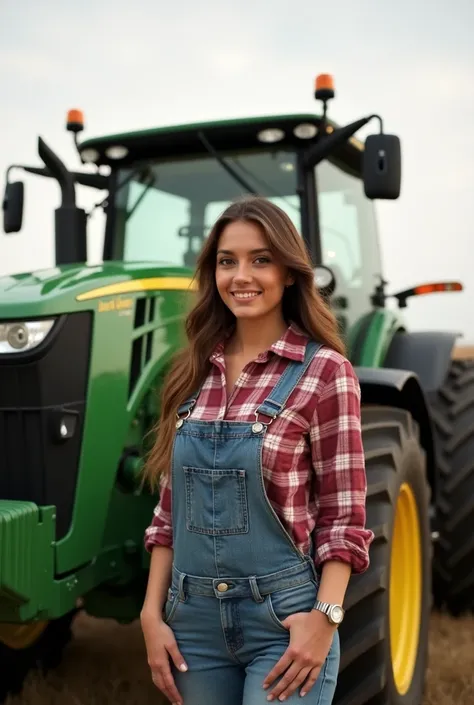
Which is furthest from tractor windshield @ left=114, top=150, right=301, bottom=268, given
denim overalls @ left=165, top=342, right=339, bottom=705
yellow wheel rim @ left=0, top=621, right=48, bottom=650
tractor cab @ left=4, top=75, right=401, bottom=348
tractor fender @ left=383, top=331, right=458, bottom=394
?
denim overalls @ left=165, top=342, right=339, bottom=705

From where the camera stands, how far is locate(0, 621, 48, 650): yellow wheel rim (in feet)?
9.48

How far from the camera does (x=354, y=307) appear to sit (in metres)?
4.16

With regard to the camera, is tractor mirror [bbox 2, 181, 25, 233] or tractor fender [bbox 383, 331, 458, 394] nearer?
tractor mirror [bbox 2, 181, 25, 233]

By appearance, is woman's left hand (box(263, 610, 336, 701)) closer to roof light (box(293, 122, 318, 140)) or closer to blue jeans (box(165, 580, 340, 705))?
blue jeans (box(165, 580, 340, 705))

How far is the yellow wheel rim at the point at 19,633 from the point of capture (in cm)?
289

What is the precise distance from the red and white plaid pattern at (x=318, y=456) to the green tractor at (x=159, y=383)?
82cm

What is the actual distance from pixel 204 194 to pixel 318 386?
7.05 feet

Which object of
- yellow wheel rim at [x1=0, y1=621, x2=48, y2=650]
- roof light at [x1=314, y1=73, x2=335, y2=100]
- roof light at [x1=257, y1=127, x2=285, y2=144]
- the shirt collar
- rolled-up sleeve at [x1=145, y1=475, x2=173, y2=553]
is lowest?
yellow wheel rim at [x1=0, y1=621, x2=48, y2=650]

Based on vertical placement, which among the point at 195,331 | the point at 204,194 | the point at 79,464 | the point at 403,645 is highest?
the point at 204,194

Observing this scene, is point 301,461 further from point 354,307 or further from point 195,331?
point 354,307

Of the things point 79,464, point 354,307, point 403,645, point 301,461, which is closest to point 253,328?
point 301,461

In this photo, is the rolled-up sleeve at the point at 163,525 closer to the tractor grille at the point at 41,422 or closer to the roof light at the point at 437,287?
the tractor grille at the point at 41,422

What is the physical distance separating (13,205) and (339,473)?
2.69 m

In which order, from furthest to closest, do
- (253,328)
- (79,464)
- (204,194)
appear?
(204,194) → (79,464) → (253,328)
